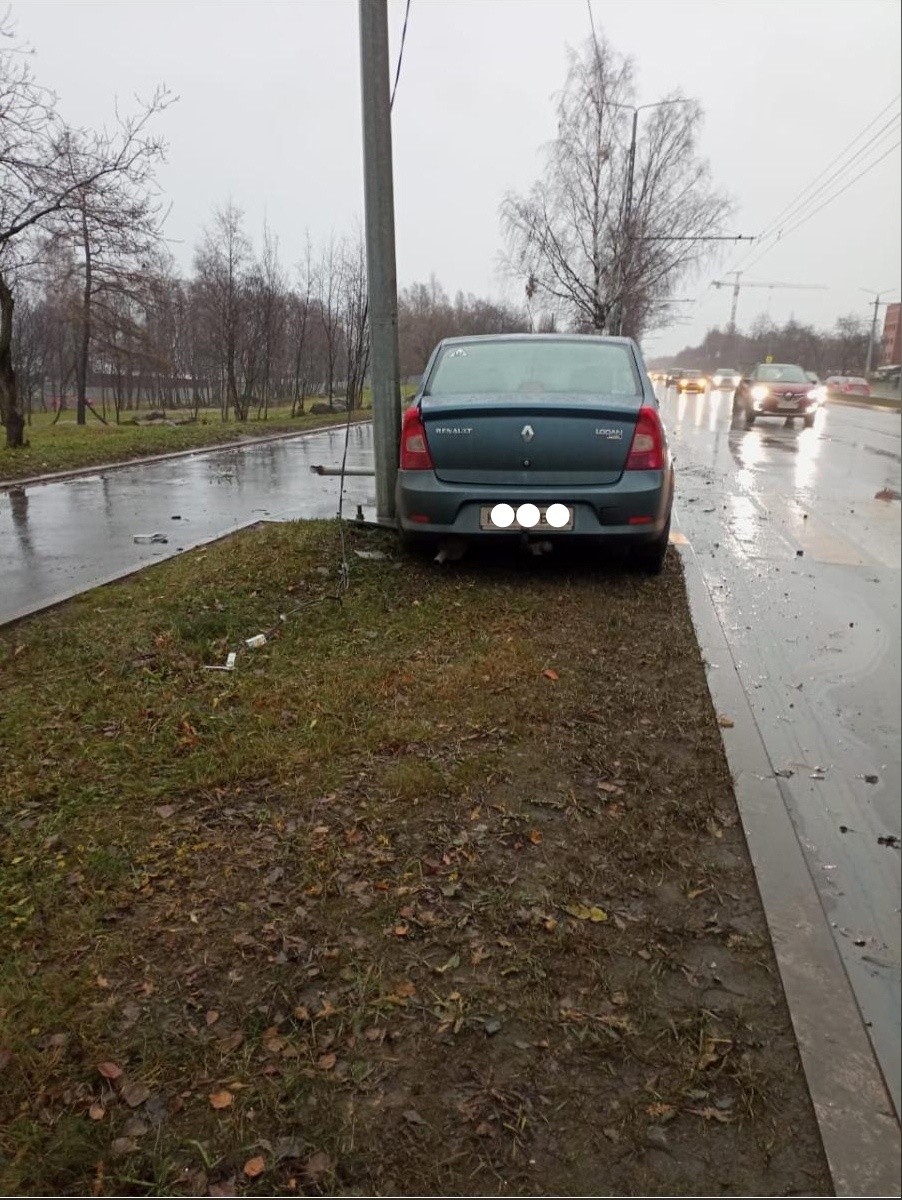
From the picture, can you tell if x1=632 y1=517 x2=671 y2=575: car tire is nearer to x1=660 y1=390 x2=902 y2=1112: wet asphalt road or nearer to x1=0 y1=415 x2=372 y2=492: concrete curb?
x1=660 y1=390 x2=902 y2=1112: wet asphalt road

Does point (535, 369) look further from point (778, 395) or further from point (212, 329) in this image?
point (212, 329)

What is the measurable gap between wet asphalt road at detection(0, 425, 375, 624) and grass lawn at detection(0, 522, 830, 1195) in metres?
2.57

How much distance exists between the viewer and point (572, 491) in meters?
4.91

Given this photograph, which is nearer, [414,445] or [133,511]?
[414,445]

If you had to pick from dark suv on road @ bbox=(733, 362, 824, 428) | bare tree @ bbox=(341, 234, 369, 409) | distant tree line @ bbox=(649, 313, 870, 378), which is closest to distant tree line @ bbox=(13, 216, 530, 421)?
bare tree @ bbox=(341, 234, 369, 409)

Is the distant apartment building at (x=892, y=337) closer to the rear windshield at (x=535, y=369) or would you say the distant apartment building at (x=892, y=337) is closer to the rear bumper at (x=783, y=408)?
the rear windshield at (x=535, y=369)

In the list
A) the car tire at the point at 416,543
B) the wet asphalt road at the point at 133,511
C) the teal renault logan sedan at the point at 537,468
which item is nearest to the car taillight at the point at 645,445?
the teal renault logan sedan at the point at 537,468

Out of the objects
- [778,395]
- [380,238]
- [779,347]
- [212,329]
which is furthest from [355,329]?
[779,347]

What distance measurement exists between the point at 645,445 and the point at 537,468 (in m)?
0.66

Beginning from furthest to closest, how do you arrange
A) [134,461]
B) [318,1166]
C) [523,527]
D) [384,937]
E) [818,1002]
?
1. [134,461]
2. [523,527]
3. [384,937]
4. [818,1002]
5. [318,1166]

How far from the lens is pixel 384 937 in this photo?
7.08ft

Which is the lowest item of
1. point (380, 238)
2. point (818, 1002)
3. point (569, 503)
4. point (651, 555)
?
point (818, 1002)

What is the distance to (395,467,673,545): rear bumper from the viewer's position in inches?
194

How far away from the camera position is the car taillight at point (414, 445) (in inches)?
200
